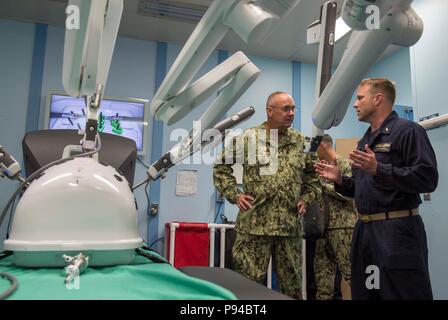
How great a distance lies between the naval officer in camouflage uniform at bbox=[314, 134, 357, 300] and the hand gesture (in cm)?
81

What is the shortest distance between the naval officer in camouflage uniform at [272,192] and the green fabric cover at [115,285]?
4.01ft

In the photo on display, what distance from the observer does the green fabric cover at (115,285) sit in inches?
22.7

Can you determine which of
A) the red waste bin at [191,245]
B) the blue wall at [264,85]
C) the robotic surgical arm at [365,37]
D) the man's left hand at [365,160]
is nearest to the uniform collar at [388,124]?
the man's left hand at [365,160]

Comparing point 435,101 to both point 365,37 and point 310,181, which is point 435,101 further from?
point 365,37

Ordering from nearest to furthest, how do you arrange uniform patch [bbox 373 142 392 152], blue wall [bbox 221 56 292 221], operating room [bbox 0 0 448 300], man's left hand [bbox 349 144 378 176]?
man's left hand [bbox 349 144 378 176] → uniform patch [bbox 373 142 392 152] → operating room [bbox 0 0 448 300] → blue wall [bbox 221 56 292 221]

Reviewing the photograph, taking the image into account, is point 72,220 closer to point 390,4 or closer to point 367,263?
point 390,4

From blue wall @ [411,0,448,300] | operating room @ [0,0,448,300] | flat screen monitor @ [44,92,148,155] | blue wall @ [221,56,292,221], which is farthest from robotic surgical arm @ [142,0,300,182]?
blue wall @ [221,56,292,221]

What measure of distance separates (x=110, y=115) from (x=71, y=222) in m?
2.87

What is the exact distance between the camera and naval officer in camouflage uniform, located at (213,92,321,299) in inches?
75.5

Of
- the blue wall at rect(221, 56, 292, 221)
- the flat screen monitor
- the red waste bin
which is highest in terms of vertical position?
the blue wall at rect(221, 56, 292, 221)

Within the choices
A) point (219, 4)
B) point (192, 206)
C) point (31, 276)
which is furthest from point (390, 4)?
point (192, 206)

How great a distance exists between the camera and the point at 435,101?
2.48m

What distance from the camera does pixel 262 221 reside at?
193 cm

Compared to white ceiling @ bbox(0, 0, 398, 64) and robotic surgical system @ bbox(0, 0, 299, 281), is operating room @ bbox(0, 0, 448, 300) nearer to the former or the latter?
white ceiling @ bbox(0, 0, 398, 64)
